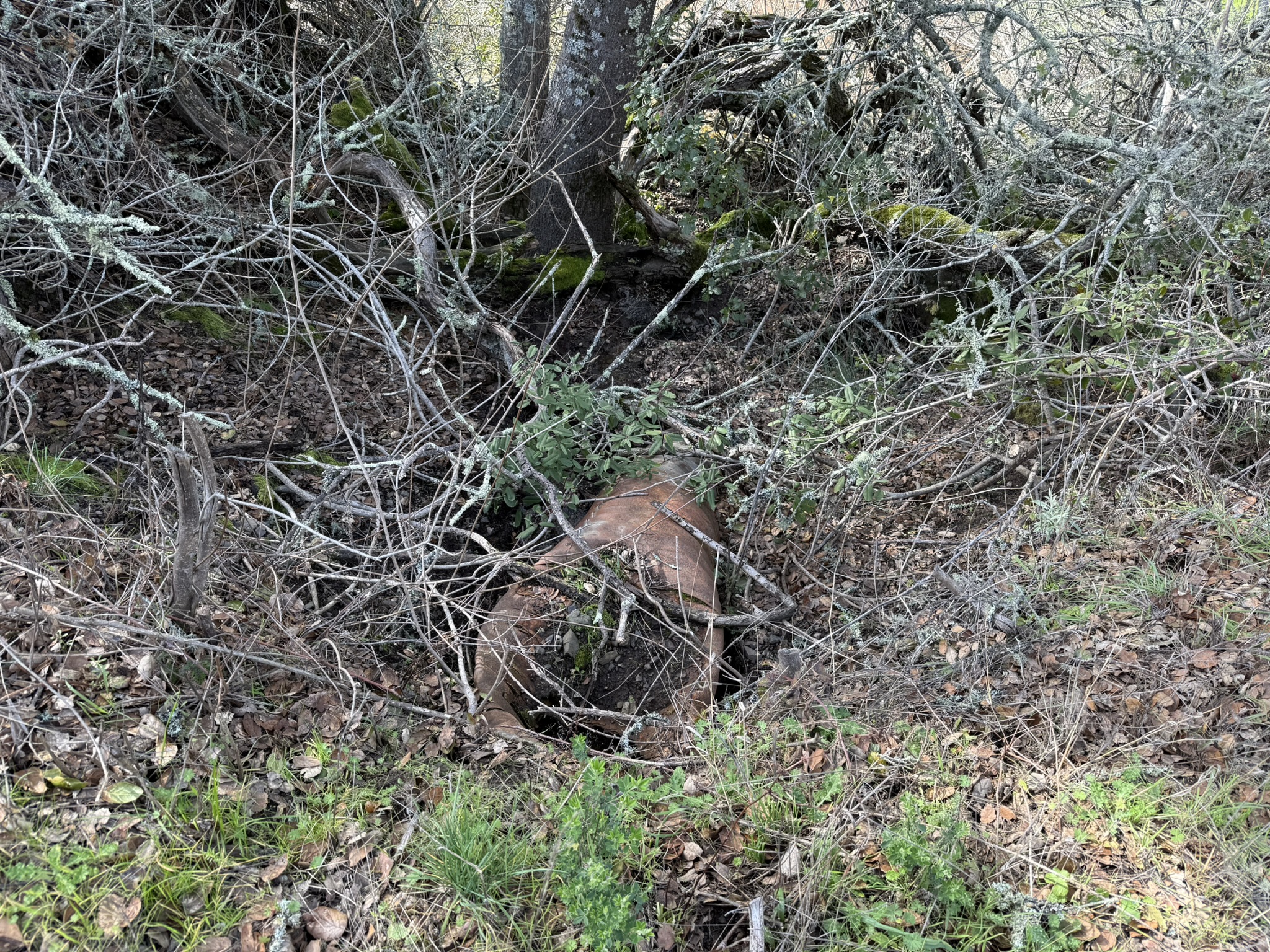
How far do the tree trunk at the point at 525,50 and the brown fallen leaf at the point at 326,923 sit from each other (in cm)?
429

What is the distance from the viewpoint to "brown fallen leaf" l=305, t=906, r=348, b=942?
1841mm

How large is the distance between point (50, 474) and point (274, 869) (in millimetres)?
2016

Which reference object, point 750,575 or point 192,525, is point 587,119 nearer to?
point 750,575

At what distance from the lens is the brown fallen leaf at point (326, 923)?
1841mm

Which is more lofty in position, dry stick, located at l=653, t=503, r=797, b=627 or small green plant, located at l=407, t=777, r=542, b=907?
dry stick, located at l=653, t=503, r=797, b=627

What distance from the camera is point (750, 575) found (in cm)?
328

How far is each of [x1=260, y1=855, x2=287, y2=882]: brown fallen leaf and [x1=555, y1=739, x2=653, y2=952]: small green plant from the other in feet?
2.20

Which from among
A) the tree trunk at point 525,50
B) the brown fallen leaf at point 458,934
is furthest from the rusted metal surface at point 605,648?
the tree trunk at point 525,50

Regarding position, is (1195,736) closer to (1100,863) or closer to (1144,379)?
(1100,863)

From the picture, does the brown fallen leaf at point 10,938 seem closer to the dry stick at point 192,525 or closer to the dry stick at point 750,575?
the dry stick at point 192,525

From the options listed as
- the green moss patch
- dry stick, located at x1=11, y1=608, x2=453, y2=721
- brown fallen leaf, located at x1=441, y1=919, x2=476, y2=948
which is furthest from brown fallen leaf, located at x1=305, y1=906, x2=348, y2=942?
the green moss patch

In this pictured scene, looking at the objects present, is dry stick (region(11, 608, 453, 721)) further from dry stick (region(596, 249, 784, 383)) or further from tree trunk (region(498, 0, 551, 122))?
tree trunk (region(498, 0, 551, 122))

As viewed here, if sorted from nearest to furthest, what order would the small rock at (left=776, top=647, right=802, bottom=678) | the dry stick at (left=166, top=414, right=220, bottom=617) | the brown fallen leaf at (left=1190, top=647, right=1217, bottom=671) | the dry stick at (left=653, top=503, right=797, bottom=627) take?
1. the dry stick at (left=166, top=414, right=220, bottom=617)
2. the brown fallen leaf at (left=1190, top=647, right=1217, bottom=671)
3. the small rock at (left=776, top=647, right=802, bottom=678)
4. the dry stick at (left=653, top=503, right=797, bottom=627)

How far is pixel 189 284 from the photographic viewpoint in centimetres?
414
